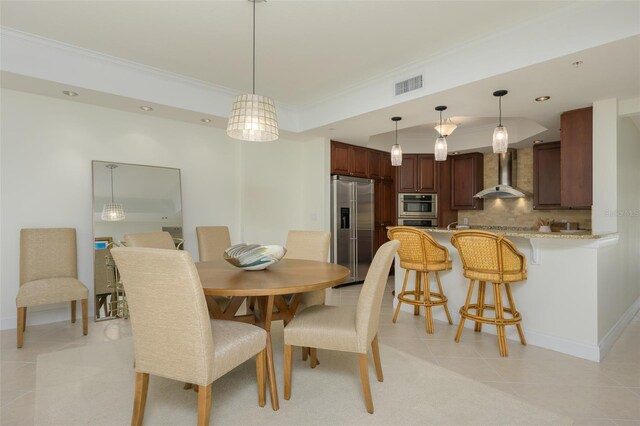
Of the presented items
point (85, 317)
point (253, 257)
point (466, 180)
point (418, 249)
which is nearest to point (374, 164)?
point (466, 180)

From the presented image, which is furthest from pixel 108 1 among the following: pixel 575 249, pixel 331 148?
pixel 575 249

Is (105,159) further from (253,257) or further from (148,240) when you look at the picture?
(253,257)

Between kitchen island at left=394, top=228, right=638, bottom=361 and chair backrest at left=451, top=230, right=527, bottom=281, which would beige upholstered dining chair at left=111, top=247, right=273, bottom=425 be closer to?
chair backrest at left=451, top=230, right=527, bottom=281

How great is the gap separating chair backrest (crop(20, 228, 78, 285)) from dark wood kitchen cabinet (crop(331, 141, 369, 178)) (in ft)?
10.9

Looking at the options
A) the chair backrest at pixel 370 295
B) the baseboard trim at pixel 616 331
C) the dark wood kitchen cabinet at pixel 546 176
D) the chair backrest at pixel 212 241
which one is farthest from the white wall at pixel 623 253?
the chair backrest at pixel 212 241

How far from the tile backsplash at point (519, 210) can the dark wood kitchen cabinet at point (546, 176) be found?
0.36m

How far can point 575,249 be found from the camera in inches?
107

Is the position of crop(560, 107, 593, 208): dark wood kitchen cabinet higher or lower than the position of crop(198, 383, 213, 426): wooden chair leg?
higher

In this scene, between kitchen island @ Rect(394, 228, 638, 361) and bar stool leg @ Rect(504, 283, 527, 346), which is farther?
bar stool leg @ Rect(504, 283, 527, 346)

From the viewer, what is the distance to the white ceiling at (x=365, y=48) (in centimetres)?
246

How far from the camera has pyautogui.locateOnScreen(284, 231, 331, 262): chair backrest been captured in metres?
3.05

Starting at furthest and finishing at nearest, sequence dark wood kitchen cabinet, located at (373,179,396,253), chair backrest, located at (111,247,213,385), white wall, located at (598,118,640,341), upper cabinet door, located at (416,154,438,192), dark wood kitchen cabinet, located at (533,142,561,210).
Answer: upper cabinet door, located at (416,154,438,192) → dark wood kitchen cabinet, located at (373,179,396,253) → dark wood kitchen cabinet, located at (533,142,561,210) → white wall, located at (598,118,640,341) → chair backrest, located at (111,247,213,385)

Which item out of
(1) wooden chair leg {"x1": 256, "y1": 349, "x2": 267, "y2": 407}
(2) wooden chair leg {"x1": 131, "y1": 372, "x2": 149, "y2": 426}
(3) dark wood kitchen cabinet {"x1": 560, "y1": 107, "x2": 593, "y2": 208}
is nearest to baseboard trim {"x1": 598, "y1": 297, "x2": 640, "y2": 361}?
(3) dark wood kitchen cabinet {"x1": 560, "y1": 107, "x2": 593, "y2": 208}

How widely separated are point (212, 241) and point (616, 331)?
160 inches
